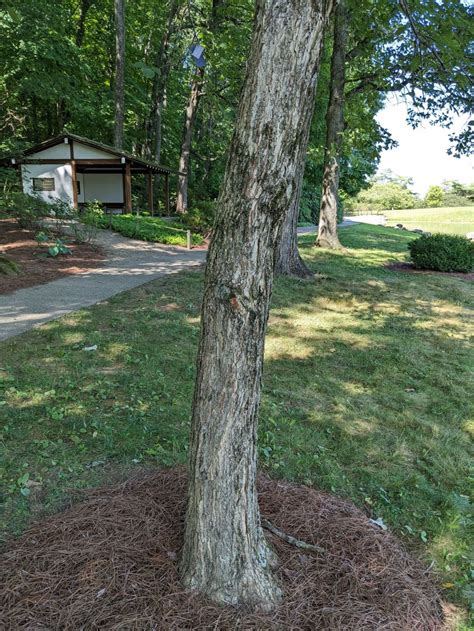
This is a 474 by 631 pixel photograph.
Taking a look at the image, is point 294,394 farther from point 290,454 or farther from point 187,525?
point 187,525

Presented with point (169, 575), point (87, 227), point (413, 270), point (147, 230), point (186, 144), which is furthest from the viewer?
point (186, 144)

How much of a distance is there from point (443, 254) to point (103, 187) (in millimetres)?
18422

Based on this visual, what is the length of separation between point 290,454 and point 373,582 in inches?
51.5

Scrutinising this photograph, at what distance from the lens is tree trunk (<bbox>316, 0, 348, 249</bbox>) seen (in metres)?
13.2

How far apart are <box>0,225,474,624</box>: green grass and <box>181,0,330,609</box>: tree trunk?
43.3 inches

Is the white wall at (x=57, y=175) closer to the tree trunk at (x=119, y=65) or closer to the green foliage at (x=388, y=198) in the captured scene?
the tree trunk at (x=119, y=65)

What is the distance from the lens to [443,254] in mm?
12711

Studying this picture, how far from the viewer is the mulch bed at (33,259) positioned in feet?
28.9

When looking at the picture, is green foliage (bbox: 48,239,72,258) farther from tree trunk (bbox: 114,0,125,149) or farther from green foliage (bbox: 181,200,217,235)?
tree trunk (bbox: 114,0,125,149)

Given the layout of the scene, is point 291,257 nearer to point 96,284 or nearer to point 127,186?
point 96,284

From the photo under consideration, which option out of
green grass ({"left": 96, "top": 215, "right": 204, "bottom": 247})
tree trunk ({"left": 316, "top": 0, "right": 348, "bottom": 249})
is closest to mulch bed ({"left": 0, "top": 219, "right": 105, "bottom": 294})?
green grass ({"left": 96, "top": 215, "right": 204, "bottom": 247})

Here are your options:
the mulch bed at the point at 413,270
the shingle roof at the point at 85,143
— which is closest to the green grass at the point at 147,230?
the shingle roof at the point at 85,143

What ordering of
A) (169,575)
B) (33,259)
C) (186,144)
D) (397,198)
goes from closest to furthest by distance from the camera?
1. (169,575)
2. (33,259)
3. (186,144)
4. (397,198)

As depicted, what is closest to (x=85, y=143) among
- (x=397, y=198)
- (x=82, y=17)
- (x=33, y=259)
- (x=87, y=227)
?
(x=87, y=227)
